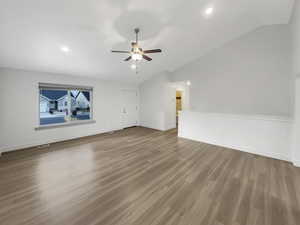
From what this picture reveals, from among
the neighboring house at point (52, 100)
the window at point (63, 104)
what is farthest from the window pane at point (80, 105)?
the neighboring house at point (52, 100)

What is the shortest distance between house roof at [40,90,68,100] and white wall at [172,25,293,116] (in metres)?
5.30

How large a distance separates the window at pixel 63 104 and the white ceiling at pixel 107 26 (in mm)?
738

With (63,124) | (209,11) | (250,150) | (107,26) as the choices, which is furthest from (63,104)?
(250,150)

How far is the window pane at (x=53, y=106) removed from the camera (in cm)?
445

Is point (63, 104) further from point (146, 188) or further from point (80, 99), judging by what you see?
point (146, 188)

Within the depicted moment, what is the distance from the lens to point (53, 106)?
481 cm

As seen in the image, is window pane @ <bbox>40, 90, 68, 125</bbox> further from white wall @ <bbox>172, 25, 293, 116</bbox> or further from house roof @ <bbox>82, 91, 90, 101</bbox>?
white wall @ <bbox>172, 25, 293, 116</bbox>

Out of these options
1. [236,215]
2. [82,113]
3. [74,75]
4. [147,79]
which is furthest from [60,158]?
[147,79]

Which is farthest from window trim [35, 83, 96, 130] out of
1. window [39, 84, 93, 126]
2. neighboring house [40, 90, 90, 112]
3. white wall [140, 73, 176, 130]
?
white wall [140, 73, 176, 130]

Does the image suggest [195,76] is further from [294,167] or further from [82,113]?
[82,113]

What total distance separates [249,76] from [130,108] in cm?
518

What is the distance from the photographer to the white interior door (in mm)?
6723

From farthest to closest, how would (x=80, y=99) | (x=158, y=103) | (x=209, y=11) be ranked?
(x=158, y=103) < (x=80, y=99) < (x=209, y=11)

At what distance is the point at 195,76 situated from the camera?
575cm
